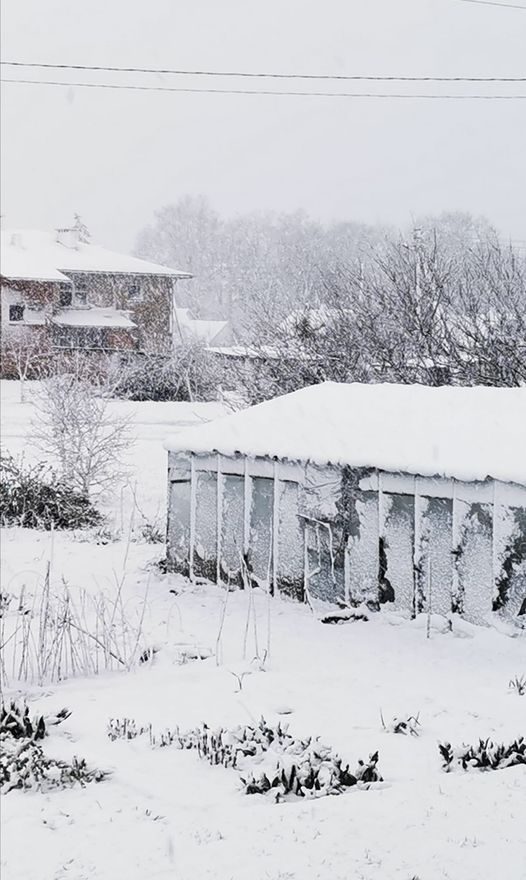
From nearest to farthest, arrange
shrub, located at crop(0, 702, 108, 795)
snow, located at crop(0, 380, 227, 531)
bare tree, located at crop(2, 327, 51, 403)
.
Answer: shrub, located at crop(0, 702, 108, 795) → snow, located at crop(0, 380, 227, 531) → bare tree, located at crop(2, 327, 51, 403)

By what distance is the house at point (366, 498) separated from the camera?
6.34 metres

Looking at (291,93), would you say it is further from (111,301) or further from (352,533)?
(111,301)

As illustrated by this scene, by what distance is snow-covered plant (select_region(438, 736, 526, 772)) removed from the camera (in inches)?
154

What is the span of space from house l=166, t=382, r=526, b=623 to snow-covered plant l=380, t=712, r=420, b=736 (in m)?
2.09

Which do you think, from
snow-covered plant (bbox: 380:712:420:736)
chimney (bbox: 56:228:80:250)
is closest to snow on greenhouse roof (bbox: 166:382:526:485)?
snow-covered plant (bbox: 380:712:420:736)

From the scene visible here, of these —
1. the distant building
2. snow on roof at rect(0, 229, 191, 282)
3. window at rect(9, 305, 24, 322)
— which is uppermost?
snow on roof at rect(0, 229, 191, 282)

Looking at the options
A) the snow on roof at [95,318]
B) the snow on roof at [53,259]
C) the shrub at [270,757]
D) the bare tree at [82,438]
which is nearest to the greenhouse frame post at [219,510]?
the shrub at [270,757]

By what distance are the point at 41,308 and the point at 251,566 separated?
19.6 metres

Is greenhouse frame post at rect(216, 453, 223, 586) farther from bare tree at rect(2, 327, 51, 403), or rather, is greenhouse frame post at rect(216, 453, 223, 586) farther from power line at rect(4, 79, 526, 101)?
bare tree at rect(2, 327, 51, 403)

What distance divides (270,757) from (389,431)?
361 centimetres

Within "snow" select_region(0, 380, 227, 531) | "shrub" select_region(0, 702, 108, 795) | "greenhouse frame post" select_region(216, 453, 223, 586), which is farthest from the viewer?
"snow" select_region(0, 380, 227, 531)

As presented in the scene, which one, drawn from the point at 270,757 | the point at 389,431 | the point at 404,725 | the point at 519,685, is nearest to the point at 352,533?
the point at 389,431

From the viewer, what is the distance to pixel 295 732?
4398 millimetres

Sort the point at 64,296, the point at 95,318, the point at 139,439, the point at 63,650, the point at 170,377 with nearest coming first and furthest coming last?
the point at 63,650, the point at 139,439, the point at 95,318, the point at 170,377, the point at 64,296
